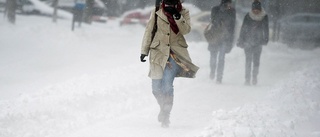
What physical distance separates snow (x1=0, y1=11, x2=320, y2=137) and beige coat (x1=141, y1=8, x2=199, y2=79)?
866 mm

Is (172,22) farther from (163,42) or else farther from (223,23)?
(223,23)

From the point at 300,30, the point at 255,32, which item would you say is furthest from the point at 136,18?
the point at 255,32

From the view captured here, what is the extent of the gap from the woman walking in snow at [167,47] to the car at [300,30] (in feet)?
51.0

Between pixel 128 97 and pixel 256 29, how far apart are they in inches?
131

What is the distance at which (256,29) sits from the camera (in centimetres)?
1028

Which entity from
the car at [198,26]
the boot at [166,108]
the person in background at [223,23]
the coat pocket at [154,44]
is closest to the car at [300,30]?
the car at [198,26]

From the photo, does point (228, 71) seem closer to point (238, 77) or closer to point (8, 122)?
point (238, 77)

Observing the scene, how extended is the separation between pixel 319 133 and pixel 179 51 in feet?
6.40

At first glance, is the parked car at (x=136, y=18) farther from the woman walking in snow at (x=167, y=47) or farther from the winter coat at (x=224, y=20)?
the woman walking in snow at (x=167, y=47)

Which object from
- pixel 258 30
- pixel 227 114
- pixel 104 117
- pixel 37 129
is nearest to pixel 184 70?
pixel 227 114

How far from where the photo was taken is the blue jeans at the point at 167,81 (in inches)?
245

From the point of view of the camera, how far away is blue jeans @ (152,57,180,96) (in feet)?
20.4

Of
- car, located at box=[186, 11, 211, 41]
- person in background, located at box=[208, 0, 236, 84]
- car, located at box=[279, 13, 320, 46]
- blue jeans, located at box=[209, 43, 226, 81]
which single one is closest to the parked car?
car, located at box=[186, 11, 211, 41]

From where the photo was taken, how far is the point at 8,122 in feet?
21.2
